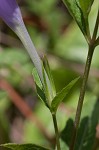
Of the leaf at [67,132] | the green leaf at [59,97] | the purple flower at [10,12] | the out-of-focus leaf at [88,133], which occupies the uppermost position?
the purple flower at [10,12]

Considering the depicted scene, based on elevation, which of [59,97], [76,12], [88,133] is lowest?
[88,133]

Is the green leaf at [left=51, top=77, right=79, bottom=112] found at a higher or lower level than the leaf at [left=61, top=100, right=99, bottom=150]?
higher

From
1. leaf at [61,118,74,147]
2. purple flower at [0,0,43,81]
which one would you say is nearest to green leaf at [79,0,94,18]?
purple flower at [0,0,43,81]

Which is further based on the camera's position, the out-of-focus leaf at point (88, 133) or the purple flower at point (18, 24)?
the out-of-focus leaf at point (88, 133)

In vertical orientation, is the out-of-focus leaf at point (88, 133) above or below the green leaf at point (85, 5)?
below

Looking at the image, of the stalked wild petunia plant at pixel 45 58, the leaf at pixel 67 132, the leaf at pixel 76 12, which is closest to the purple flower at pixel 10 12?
the stalked wild petunia plant at pixel 45 58

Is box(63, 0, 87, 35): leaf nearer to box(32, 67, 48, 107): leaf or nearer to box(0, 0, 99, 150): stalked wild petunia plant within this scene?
box(0, 0, 99, 150): stalked wild petunia plant

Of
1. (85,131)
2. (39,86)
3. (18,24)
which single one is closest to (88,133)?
(85,131)

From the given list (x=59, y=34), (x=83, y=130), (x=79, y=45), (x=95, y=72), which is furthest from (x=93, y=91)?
(x=83, y=130)

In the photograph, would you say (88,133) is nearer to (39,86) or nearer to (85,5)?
(39,86)

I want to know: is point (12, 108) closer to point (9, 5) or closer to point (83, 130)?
point (83, 130)

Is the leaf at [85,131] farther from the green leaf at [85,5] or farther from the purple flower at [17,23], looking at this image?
the green leaf at [85,5]
